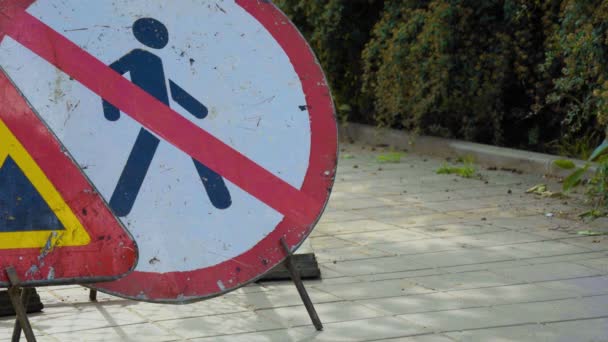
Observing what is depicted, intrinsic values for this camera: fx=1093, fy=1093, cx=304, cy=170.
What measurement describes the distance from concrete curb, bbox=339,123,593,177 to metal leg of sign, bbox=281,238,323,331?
408cm

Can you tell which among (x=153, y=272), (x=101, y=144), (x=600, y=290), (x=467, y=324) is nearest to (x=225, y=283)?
(x=153, y=272)

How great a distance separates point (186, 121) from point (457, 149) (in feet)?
21.1

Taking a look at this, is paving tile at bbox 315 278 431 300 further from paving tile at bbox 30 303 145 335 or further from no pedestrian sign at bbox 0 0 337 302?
no pedestrian sign at bbox 0 0 337 302

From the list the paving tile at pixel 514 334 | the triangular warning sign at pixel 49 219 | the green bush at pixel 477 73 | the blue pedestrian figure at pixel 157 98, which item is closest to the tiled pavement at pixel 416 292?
the paving tile at pixel 514 334

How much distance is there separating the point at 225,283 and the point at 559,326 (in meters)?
1.38

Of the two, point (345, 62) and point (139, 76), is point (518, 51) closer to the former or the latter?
point (345, 62)

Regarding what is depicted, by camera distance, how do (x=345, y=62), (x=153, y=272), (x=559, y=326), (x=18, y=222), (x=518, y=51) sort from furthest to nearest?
(x=345, y=62)
(x=518, y=51)
(x=559, y=326)
(x=153, y=272)
(x=18, y=222)

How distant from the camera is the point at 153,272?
3328 millimetres

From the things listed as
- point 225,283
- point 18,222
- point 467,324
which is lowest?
point 467,324

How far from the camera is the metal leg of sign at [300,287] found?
3.59 metres

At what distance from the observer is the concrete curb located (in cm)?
844

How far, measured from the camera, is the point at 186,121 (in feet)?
11.2

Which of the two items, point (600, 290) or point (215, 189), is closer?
point (215, 189)

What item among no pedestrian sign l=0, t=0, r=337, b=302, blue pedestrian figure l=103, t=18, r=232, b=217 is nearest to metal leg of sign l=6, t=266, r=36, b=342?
no pedestrian sign l=0, t=0, r=337, b=302
